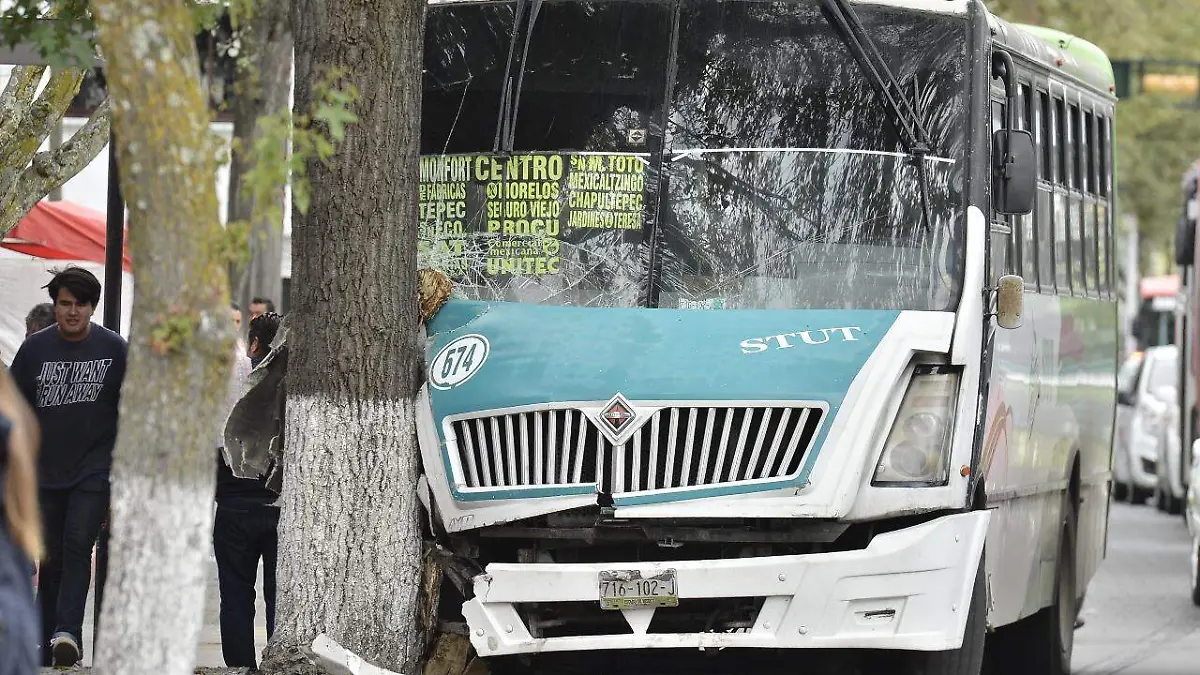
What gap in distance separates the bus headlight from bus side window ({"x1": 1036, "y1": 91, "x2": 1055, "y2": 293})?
210cm

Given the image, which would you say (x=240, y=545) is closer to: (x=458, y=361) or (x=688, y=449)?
(x=458, y=361)

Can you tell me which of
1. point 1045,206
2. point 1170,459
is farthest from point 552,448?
point 1170,459

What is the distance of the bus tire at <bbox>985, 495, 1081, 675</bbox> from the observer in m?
11.6

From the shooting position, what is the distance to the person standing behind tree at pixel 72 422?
34.4 ft

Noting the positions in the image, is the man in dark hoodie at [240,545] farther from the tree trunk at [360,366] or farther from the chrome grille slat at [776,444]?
the chrome grille slat at [776,444]

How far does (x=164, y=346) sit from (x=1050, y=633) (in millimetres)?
6412

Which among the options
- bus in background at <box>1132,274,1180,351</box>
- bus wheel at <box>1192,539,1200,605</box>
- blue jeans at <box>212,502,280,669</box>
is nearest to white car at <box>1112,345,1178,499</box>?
bus in background at <box>1132,274,1180,351</box>

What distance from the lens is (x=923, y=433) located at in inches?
334

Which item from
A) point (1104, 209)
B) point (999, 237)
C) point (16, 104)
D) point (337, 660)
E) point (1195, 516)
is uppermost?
point (16, 104)

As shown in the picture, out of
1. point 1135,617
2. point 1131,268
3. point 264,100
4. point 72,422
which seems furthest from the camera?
point 1131,268

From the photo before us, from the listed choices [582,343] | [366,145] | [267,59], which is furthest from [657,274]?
[267,59]

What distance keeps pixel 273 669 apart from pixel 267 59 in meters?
7.95

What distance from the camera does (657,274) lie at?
8.94 meters

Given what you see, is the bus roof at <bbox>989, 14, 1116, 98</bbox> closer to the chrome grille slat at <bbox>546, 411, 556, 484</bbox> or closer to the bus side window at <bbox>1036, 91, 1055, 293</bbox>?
the bus side window at <bbox>1036, 91, 1055, 293</bbox>
